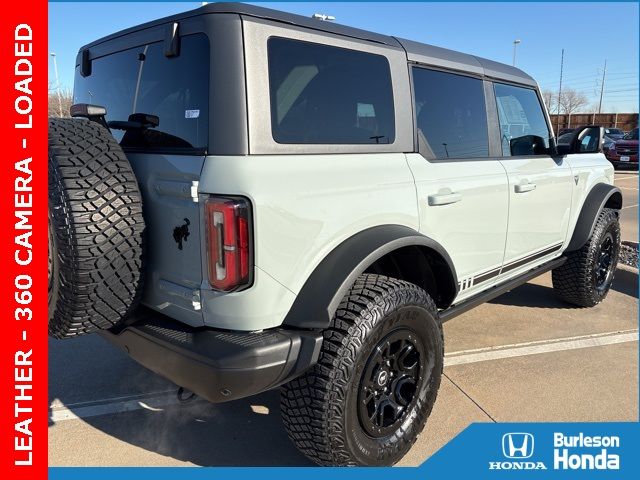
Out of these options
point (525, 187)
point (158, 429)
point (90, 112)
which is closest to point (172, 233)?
point (90, 112)

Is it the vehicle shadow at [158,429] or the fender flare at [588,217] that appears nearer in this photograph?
the vehicle shadow at [158,429]

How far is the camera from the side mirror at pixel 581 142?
3.88 m

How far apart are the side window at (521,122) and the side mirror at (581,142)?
0.55ft

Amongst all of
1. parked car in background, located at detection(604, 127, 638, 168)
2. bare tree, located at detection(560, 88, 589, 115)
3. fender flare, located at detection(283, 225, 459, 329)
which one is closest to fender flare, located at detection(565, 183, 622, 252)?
fender flare, located at detection(283, 225, 459, 329)

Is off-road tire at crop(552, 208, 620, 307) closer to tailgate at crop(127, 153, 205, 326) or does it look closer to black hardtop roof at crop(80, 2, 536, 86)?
black hardtop roof at crop(80, 2, 536, 86)

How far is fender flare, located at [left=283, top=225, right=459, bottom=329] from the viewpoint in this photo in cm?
202

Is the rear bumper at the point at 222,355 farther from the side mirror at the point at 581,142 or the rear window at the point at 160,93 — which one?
the side mirror at the point at 581,142

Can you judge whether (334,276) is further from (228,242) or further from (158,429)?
(158,429)

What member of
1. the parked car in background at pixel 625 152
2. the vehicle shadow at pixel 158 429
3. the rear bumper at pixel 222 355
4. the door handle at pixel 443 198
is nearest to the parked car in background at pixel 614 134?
the parked car in background at pixel 625 152

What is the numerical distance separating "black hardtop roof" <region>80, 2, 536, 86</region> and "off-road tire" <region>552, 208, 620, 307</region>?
4.88 feet

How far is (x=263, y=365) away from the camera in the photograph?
1.90 meters

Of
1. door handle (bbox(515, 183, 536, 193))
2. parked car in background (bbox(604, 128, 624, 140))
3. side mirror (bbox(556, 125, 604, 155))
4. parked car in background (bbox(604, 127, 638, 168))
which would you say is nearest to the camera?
door handle (bbox(515, 183, 536, 193))

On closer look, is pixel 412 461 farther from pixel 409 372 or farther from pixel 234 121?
pixel 234 121

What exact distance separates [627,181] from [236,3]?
15.7m
